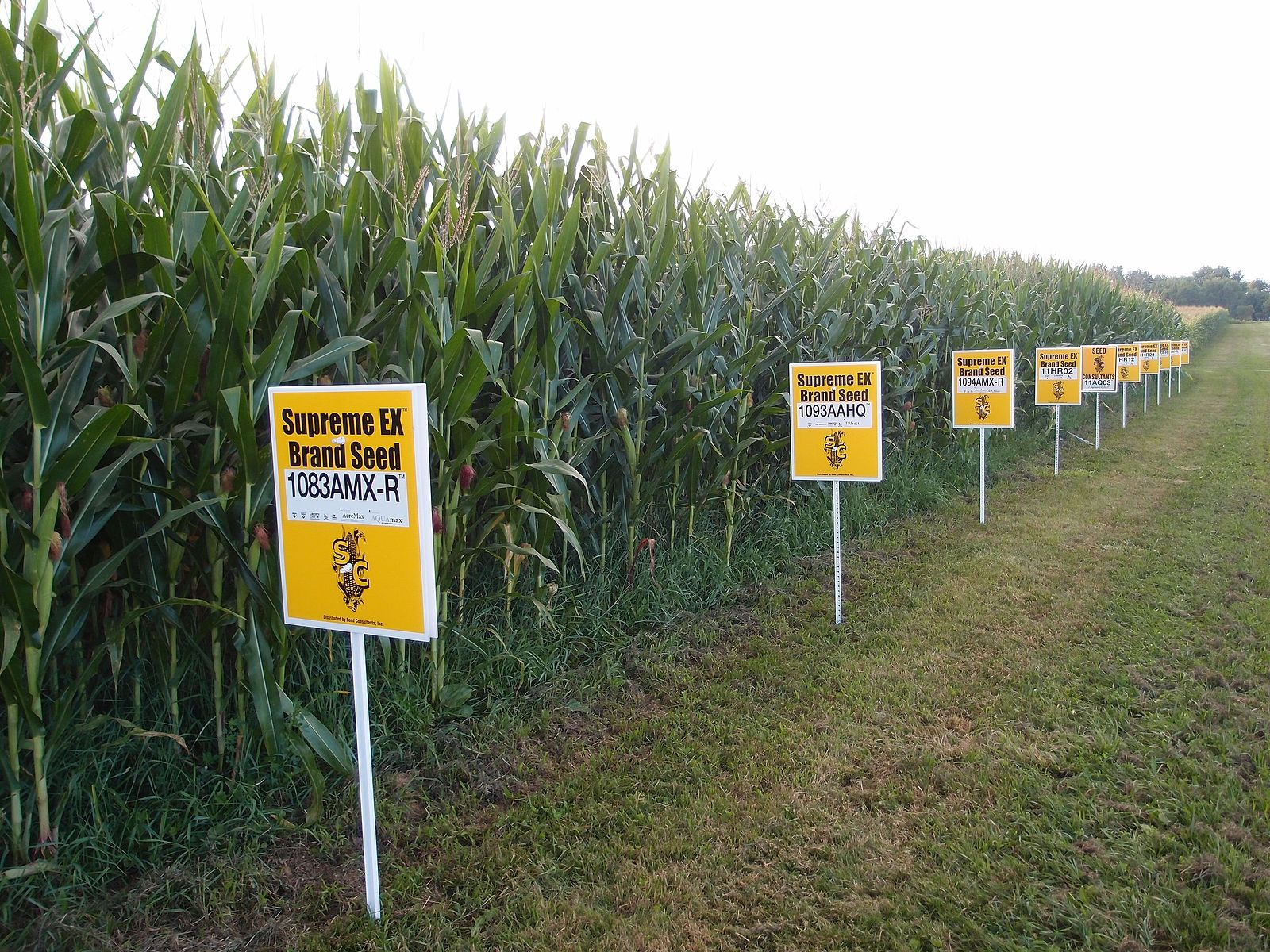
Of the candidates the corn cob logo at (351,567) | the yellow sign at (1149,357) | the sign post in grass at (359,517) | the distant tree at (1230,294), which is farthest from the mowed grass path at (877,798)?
the distant tree at (1230,294)

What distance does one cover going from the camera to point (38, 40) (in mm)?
2605

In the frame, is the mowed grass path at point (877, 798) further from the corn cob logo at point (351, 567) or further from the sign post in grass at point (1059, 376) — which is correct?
the sign post in grass at point (1059, 376)

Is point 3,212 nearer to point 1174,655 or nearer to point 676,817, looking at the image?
point 676,817

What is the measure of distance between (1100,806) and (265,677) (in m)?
3.08

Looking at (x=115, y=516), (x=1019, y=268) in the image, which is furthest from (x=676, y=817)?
(x=1019, y=268)

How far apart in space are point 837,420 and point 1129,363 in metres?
11.5

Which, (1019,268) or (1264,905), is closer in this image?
(1264,905)

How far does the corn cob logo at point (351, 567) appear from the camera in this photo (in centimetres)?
253

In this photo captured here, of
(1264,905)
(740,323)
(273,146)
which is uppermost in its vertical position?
(273,146)

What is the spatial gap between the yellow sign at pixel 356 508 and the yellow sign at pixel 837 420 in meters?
3.48

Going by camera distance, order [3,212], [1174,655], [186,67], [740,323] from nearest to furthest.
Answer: [3,212]
[186,67]
[1174,655]
[740,323]

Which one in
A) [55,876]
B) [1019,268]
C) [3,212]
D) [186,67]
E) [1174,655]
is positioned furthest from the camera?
[1019,268]

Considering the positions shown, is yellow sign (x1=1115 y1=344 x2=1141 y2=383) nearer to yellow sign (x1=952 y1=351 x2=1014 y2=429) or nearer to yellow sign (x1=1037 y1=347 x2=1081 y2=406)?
yellow sign (x1=1037 y1=347 x2=1081 y2=406)

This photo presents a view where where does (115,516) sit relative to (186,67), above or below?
below
